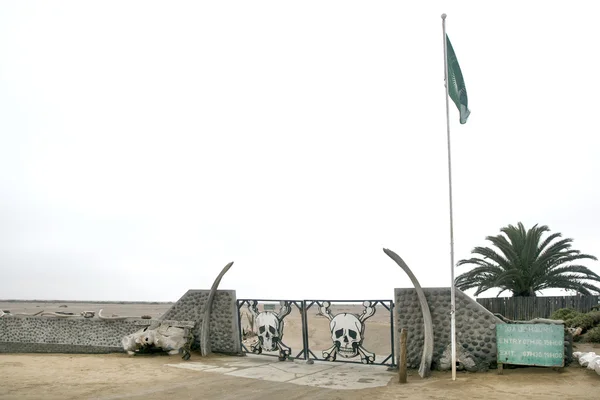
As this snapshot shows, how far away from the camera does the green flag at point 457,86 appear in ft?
36.9

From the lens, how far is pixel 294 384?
10.5m

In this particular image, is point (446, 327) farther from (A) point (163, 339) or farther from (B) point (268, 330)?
(A) point (163, 339)

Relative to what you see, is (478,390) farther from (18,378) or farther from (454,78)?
(18,378)

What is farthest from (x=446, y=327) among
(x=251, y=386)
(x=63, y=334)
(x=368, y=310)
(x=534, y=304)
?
(x=63, y=334)

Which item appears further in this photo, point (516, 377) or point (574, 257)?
point (574, 257)

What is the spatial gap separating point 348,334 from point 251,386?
3373 mm

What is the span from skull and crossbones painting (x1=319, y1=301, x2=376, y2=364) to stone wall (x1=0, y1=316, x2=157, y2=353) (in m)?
5.83

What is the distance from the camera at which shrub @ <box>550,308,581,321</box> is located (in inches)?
662

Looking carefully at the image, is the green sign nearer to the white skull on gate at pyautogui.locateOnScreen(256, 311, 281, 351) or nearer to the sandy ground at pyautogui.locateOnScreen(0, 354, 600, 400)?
the sandy ground at pyautogui.locateOnScreen(0, 354, 600, 400)

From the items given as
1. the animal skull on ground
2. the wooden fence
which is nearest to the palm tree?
the wooden fence

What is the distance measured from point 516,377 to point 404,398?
104 inches

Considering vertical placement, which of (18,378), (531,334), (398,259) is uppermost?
(398,259)

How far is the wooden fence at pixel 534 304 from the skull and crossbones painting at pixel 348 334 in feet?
31.4

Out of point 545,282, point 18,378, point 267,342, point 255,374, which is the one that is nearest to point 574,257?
point 545,282
